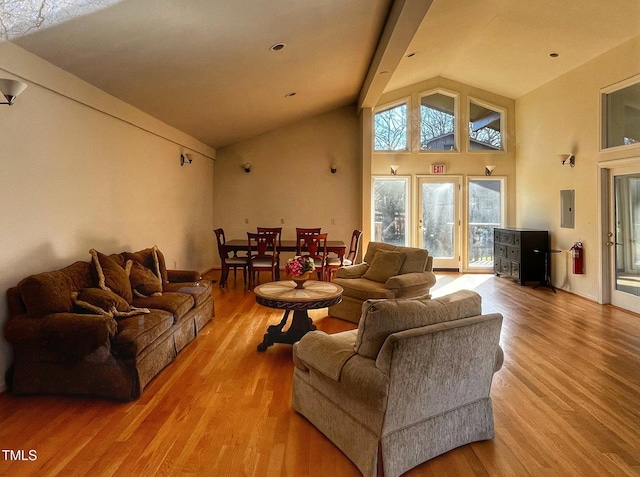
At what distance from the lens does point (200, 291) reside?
425 centimetres

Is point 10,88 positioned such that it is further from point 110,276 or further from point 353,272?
point 353,272

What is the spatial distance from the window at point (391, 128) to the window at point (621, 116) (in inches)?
143

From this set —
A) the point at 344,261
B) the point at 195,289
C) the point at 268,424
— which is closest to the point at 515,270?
the point at 344,261

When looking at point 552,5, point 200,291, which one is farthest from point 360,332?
point 552,5

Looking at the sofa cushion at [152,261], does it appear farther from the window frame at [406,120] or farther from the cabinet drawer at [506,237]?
the cabinet drawer at [506,237]

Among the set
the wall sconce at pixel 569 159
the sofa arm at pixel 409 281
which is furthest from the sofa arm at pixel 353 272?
the wall sconce at pixel 569 159

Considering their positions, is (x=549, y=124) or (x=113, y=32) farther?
(x=549, y=124)

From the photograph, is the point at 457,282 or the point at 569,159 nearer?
the point at 569,159

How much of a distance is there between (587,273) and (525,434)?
458 cm

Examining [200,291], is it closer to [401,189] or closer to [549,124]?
[401,189]

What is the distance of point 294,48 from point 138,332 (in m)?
3.51

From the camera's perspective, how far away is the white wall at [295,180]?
8102mm

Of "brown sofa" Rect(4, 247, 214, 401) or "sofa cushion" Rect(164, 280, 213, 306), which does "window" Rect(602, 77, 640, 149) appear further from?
"brown sofa" Rect(4, 247, 214, 401)

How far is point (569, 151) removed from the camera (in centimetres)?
625
